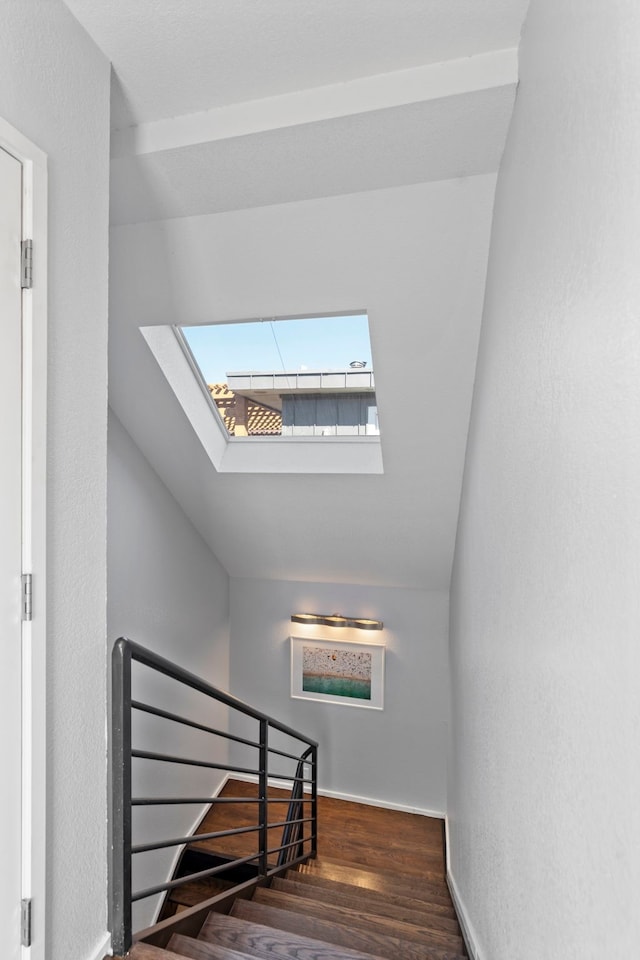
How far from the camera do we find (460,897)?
2381 mm

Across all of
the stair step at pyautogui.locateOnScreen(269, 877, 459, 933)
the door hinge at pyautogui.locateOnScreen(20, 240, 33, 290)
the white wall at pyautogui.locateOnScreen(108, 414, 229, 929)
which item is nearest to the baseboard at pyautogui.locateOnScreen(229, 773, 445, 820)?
the white wall at pyautogui.locateOnScreen(108, 414, 229, 929)

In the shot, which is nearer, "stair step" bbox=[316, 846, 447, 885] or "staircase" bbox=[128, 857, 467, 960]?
"staircase" bbox=[128, 857, 467, 960]

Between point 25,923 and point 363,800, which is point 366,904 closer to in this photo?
point 25,923

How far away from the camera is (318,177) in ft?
5.94

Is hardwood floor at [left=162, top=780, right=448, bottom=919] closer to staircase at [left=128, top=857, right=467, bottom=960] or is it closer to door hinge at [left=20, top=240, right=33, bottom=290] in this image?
staircase at [left=128, top=857, right=467, bottom=960]

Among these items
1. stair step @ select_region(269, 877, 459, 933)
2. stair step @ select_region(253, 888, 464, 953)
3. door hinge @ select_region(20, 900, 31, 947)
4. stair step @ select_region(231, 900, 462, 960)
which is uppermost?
door hinge @ select_region(20, 900, 31, 947)

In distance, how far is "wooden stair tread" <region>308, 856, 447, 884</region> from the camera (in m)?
3.47

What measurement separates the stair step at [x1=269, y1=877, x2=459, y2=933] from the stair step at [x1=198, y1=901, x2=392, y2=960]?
0.67 meters

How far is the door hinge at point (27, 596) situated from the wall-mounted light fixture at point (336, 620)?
136 inches

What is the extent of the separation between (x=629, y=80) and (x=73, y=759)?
5.31 ft

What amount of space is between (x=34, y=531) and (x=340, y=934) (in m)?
1.72

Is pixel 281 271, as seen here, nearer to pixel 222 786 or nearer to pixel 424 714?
pixel 424 714

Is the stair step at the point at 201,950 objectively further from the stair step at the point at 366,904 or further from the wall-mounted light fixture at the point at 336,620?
the wall-mounted light fixture at the point at 336,620

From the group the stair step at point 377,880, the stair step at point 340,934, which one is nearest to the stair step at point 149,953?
the stair step at point 340,934
